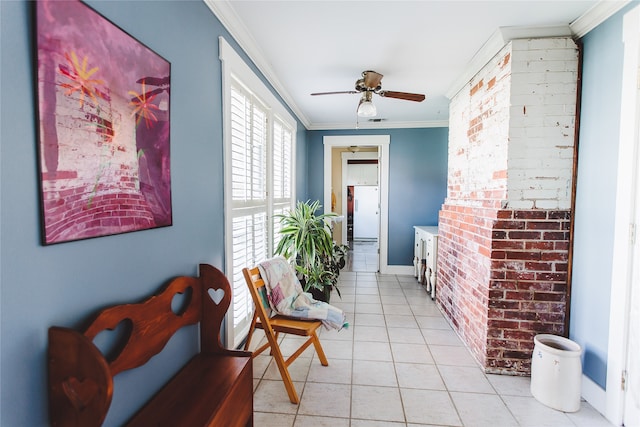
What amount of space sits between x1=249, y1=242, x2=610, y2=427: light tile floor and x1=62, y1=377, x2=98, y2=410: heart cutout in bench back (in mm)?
1152

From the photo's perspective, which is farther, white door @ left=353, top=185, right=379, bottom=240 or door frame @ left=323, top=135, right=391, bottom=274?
white door @ left=353, top=185, right=379, bottom=240

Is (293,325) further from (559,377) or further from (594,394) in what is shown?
(594,394)

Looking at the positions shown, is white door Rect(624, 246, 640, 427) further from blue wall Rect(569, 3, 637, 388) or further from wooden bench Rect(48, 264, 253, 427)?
wooden bench Rect(48, 264, 253, 427)

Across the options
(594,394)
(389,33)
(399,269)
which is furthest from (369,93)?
(399,269)

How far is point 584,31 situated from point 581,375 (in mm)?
2235

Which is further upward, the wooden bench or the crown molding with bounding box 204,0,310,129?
the crown molding with bounding box 204,0,310,129

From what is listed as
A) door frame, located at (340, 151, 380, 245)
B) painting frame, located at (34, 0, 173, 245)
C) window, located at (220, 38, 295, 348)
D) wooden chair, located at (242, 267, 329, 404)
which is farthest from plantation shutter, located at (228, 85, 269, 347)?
door frame, located at (340, 151, 380, 245)

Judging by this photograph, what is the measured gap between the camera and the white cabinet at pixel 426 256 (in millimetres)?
3918

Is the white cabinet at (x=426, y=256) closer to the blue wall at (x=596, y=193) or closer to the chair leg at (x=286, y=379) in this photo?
the blue wall at (x=596, y=193)

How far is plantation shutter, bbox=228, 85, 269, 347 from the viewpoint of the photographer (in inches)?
91.3

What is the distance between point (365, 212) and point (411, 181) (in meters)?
4.25

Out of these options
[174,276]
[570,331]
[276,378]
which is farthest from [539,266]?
[174,276]

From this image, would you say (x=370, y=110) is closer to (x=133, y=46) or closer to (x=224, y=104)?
(x=224, y=104)

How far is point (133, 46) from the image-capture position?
48.0 inches
